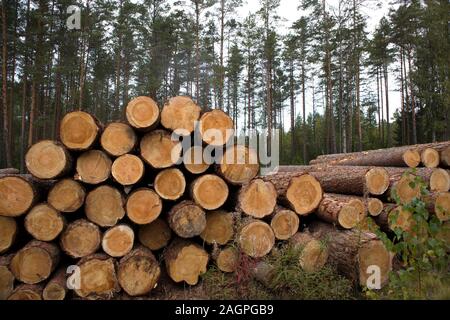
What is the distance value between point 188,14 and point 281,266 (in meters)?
20.4

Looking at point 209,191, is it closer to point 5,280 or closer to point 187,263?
point 187,263

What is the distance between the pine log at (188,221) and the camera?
4.11m

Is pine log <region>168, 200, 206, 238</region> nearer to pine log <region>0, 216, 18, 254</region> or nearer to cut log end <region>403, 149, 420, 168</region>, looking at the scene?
pine log <region>0, 216, 18, 254</region>

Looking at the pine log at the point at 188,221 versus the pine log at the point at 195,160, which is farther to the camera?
the pine log at the point at 195,160

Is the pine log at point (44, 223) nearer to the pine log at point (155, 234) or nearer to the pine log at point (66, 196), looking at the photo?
the pine log at point (66, 196)

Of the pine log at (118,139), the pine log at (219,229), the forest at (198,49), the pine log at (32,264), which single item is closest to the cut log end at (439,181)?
the pine log at (219,229)

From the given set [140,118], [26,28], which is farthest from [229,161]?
[26,28]

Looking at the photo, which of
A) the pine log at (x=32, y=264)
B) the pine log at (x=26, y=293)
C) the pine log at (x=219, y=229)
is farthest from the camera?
the pine log at (x=219, y=229)

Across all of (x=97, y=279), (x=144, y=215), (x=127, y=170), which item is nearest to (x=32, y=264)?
(x=97, y=279)

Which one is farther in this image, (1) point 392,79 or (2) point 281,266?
(1) point 392,79

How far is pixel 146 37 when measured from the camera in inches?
898

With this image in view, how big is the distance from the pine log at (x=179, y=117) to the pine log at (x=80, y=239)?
5.17 ft

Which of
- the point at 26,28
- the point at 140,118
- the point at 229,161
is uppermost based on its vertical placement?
the point at 26,28

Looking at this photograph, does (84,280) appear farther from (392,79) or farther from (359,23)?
(392,79)
